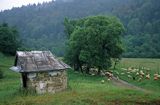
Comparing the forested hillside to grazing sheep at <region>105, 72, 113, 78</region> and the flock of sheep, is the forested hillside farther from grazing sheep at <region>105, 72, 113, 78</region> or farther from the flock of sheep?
grazing sheep at <region>105, 72, 113, 78</region>

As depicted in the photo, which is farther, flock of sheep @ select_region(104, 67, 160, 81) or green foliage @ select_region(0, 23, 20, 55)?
green foliage @ select_region(0, 23, 20, 55)

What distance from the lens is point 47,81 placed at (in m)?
34.0

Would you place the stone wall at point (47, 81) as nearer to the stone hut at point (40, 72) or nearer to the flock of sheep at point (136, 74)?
the stone hut at point (40, 72)

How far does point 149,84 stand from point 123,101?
862 inches

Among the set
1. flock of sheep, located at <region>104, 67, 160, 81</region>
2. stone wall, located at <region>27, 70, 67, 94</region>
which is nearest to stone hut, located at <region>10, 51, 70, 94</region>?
stone wall, located at <region>27, 70, 67, 94</region>

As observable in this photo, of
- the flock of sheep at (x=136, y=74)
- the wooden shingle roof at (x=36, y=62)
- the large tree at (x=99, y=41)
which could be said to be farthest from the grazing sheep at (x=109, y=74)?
the wooden shingle roof at (x=36, y=62)

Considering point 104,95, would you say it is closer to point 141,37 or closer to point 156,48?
point 156,48

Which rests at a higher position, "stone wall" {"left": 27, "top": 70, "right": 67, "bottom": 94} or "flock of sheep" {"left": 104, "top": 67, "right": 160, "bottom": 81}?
"stone wall" {"left": 27, "top": 70, "right": 67, "bottom": 94}

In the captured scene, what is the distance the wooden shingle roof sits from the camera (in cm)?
3347

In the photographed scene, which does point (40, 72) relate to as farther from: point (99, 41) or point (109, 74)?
point (109, 74)

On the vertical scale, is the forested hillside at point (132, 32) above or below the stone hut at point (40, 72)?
above

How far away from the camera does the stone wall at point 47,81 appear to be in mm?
33281

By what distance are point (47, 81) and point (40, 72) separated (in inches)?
47.0

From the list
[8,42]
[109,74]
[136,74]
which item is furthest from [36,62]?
[8,42]
